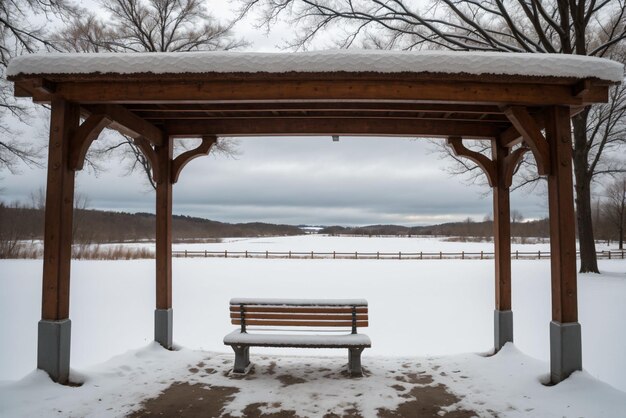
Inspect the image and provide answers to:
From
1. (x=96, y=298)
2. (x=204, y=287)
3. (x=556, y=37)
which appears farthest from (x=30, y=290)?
(x=556, y=37)

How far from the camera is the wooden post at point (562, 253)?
472cm

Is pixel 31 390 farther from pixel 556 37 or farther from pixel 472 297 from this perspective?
pixel 556 37

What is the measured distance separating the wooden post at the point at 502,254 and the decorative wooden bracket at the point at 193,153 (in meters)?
4.43

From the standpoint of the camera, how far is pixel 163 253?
662cm

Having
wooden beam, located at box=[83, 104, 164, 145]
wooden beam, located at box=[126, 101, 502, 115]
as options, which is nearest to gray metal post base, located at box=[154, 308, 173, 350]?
wooden beam, located at box=[83, 104, 164, 145]

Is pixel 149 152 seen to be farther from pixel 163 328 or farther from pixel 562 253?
pixel 562 253

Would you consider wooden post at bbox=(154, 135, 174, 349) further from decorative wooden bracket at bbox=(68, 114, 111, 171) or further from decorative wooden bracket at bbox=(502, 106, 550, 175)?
decorative wooden bracket at bbox=(502, 106, 550, 175)

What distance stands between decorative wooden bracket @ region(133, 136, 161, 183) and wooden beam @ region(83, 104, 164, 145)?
11 centimetres

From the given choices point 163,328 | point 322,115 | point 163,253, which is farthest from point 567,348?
point 163,253

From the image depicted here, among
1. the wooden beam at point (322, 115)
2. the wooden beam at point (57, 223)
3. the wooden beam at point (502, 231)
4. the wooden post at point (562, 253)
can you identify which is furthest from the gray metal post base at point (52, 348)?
the wooden beam at point (502, 231)

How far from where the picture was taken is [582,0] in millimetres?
12641

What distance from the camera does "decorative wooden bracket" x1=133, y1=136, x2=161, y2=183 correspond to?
6.19m

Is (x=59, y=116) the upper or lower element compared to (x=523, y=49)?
lower

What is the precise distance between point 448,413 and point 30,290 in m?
13.0
